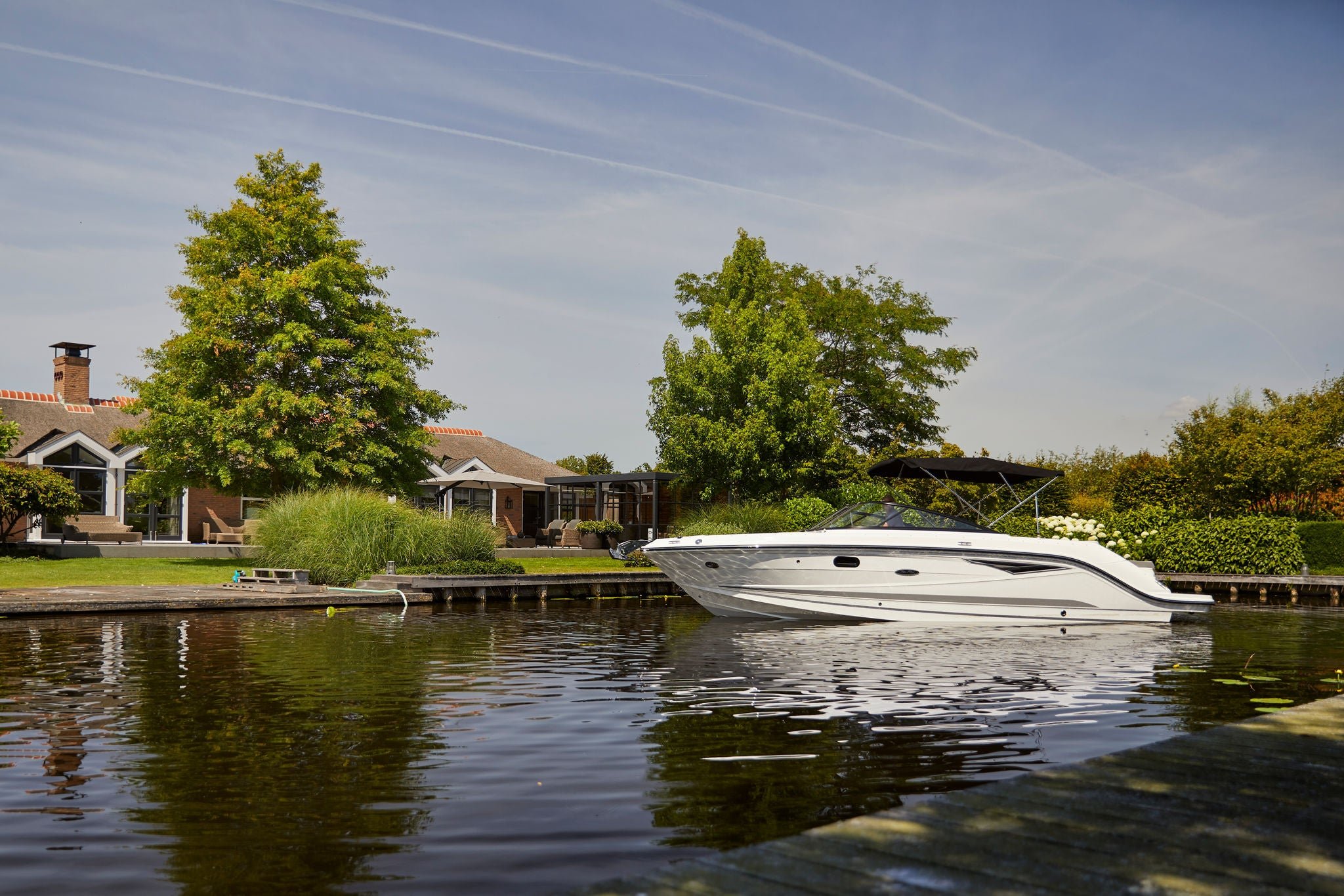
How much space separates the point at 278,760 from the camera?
6.39m

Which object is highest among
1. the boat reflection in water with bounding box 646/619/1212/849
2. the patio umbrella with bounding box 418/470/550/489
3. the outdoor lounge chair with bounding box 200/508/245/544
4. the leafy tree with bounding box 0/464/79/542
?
the patio umbrella with bounding box 418/470/550/489

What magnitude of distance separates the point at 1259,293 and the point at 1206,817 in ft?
84.5

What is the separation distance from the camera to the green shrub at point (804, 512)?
84.4 feet

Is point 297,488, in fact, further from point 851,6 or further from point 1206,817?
point 1206,817

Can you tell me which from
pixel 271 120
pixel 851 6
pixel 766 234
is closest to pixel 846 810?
pixel 851 6

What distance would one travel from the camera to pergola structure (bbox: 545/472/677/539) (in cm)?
3391

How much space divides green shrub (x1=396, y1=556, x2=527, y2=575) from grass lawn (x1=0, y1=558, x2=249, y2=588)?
12.8 ft

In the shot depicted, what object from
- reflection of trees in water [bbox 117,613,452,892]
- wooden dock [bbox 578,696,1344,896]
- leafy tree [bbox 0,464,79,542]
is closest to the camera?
wooden dock [bbox 578,696,1344,896]

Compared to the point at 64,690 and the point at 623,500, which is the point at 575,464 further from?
the point at 64,690

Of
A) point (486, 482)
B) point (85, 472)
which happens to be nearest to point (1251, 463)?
point (486, 482)

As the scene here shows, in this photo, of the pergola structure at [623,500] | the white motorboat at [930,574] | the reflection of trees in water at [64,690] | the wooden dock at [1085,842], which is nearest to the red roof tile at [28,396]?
the pergola structure at [623,500]

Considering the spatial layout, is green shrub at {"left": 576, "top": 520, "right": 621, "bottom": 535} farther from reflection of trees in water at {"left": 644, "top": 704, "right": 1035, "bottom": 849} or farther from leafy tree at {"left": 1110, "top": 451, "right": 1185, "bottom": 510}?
reflection of trees in water at {"left": 644, "top": 704, "right": 1035, "bottom": 849}

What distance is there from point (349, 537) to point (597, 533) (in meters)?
12.7

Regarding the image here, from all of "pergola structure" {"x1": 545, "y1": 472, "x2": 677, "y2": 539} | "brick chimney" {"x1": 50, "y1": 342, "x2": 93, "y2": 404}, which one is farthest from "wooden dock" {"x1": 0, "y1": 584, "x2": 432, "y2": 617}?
"brick chimney" {"x1": 50, "y1": 342, "x2": 93, "y2": 404}
